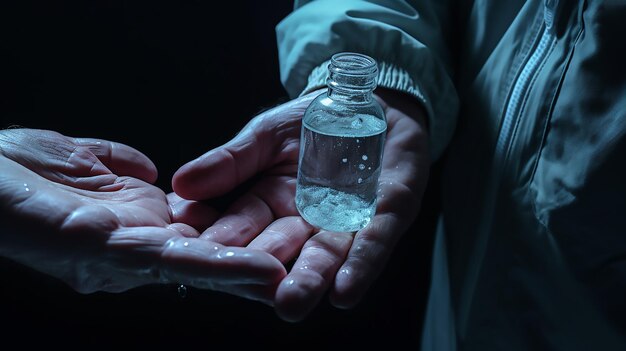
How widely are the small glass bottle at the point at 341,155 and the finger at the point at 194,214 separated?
0.40 ft

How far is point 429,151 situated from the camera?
91 centimetres

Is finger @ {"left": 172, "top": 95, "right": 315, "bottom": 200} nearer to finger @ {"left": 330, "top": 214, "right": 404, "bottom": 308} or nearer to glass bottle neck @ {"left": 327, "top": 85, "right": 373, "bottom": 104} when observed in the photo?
glass bottle neck @ {"left": 327, "top": 85, "right": 373, "bottom": 104}

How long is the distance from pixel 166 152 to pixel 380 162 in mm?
724

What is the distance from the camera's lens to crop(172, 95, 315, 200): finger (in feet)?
2.53

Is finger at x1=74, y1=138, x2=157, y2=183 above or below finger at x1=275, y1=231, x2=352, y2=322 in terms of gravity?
above

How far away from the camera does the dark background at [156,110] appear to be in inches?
49.9

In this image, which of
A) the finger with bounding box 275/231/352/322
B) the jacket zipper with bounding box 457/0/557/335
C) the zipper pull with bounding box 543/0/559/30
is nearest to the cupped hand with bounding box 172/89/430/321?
the finger with bounding box 275/231/352/322

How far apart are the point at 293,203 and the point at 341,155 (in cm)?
11

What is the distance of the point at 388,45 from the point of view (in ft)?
2.87

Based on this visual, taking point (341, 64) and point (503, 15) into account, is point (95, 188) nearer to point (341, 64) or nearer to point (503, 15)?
point (341, 64)

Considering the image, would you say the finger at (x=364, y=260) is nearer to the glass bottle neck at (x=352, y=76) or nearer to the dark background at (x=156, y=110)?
the glass bottle neck at (x=352, y=76)

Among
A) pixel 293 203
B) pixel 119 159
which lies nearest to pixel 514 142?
pixel 293 203

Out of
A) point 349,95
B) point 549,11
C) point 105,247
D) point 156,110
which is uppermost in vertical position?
point 549,11

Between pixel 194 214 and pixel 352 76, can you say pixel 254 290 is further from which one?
pixel 352 76
